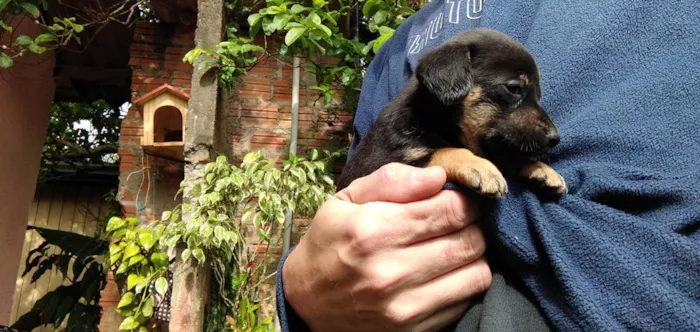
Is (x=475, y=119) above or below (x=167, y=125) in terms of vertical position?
below

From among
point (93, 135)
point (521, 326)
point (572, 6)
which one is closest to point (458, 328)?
point (521, 326)

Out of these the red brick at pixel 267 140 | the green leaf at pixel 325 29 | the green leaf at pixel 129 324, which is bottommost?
the green leaf at pixel 129 324

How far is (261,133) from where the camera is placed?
17.5 ft

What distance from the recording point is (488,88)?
69.4 inches

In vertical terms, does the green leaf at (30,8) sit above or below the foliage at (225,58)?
above

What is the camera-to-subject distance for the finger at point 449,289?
1.16m

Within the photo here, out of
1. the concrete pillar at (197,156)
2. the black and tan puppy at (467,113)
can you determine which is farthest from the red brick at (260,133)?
the black and tan puppy at (467,113)

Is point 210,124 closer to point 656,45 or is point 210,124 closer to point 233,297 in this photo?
point 233,297

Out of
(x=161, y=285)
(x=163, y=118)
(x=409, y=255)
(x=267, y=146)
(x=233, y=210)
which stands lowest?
(x=161, y=285)

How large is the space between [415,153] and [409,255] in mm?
526

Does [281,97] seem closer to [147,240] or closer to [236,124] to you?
[236,124]

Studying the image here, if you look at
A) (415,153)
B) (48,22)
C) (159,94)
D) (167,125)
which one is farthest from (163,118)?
(415,153)

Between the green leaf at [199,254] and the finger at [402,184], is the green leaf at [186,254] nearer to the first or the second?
the green leaf at [199,254]

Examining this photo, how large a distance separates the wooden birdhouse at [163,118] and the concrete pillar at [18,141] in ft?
7.17
